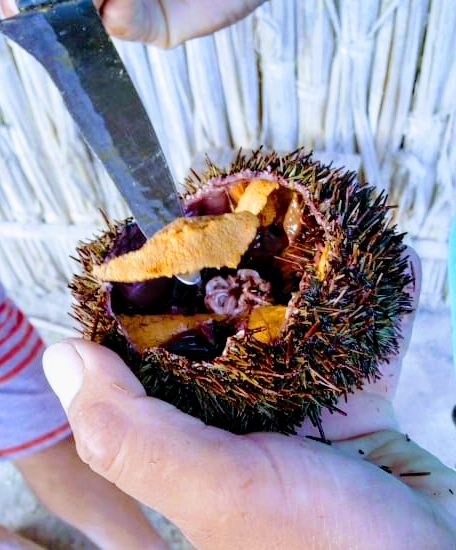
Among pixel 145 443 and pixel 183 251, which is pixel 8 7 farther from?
pixel 145 443

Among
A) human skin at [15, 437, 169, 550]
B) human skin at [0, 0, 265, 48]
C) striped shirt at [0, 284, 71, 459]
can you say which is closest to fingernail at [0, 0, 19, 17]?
human skin at [0, 0, 265, 48]

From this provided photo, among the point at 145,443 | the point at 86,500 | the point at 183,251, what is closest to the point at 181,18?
the point at 183,251

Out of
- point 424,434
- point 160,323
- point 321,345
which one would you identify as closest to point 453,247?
point 321,345

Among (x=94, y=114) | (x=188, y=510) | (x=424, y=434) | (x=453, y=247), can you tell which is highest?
(x=94, y=114)

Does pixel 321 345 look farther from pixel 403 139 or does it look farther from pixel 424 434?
pixel 424 434

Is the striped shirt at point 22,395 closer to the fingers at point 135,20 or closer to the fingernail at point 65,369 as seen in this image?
the fingernail at point 65,369
